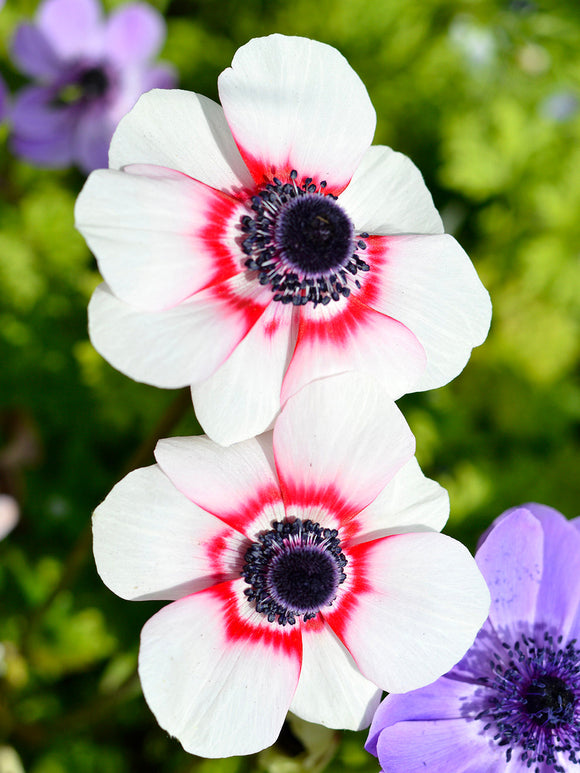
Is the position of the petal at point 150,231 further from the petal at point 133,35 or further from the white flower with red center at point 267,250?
the petal at point 133,35

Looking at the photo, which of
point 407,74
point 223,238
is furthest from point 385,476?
point 407,74

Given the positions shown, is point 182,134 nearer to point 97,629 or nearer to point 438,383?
point 438,383

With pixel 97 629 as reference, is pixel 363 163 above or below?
above

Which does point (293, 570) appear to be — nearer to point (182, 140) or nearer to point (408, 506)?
point (408, 506)

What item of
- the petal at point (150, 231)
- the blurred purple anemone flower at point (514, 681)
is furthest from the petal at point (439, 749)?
the petal at point (150, 231)

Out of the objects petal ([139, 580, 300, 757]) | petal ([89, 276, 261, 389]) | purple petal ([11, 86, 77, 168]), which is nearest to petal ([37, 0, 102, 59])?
purple petal ([11, 86, 77, 168])

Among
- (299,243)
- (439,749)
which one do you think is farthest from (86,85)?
(439,749)
